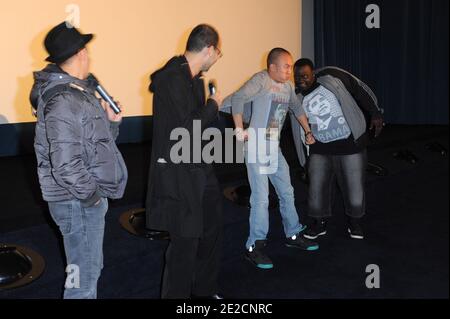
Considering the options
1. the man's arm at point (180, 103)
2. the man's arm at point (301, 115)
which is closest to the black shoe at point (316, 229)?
the man's arm at point (301, 115)

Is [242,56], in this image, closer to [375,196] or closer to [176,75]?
[375,196]

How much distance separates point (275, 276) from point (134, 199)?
1265 millimetres

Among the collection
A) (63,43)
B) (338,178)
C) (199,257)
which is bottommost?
(199,257)

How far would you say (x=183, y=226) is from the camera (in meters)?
1.95

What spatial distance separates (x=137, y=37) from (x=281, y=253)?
3.50 meters

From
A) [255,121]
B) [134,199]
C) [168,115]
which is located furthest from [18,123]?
[168,115]

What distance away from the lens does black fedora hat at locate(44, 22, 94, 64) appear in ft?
5.36

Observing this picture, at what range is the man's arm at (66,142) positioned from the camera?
1.56 metres

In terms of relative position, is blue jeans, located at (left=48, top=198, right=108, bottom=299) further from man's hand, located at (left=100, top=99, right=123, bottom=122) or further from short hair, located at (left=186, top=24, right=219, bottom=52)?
short hair, located at (left=186, top=24, right=219, bottom=52)

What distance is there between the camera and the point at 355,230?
10.7 ft

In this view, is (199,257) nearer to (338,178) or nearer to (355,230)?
(338,178)

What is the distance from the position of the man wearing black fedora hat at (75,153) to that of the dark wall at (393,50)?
657cm

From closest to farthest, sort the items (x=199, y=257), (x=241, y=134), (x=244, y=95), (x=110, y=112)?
(x=110, y=112) → (x=199, y=257) → (x=241, y=134) → (x=244, y=95)

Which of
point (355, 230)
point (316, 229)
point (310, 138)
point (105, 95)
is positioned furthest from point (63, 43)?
point (355, 230)
